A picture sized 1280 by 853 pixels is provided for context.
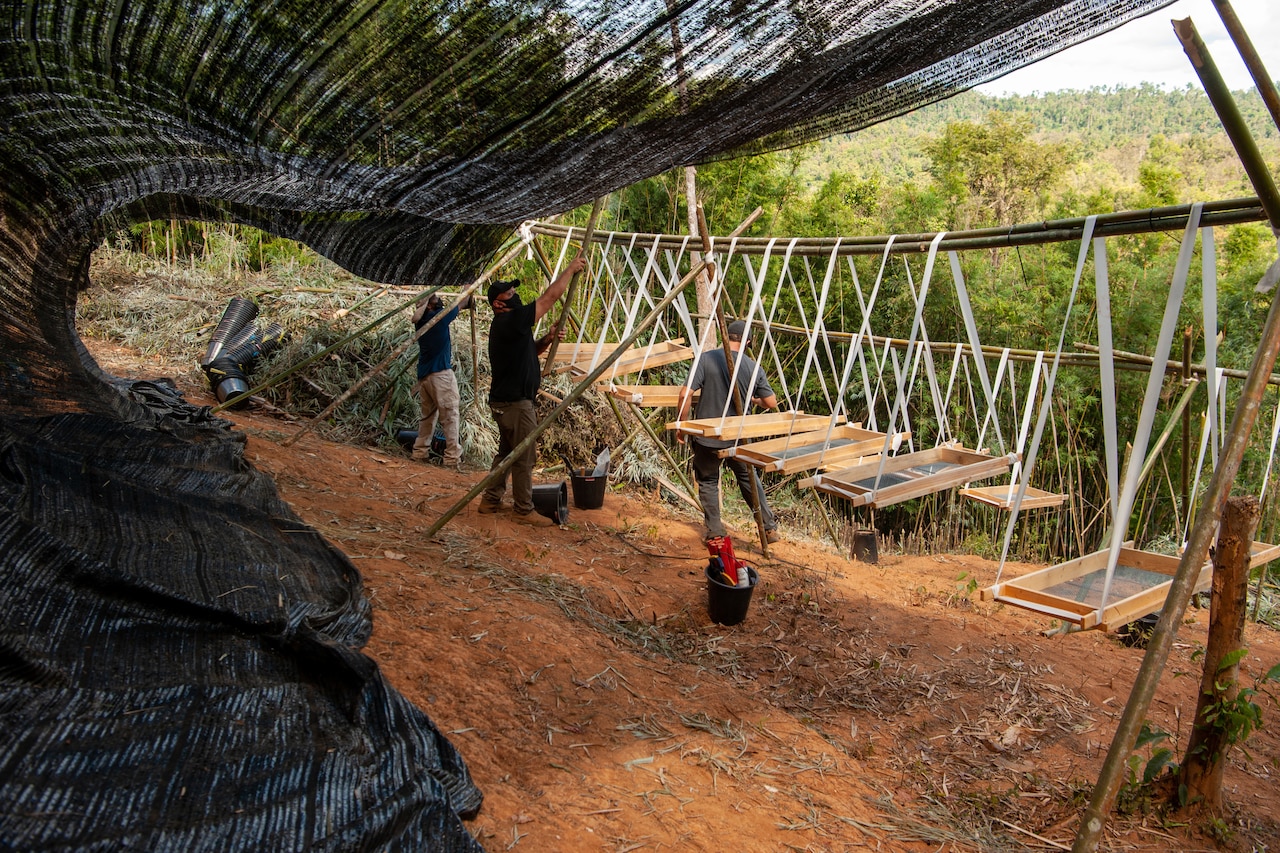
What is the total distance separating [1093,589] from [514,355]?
118 inches

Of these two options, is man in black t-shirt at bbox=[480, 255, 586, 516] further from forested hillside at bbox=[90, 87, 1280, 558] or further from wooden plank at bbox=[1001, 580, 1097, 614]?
wooden plank at bbox=[1001, 580, 1097, 614]

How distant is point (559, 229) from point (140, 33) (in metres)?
3.47

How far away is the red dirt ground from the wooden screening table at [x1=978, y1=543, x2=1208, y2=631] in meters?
0.66

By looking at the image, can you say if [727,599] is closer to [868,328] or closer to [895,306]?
[868,328]

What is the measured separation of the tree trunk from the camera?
234 centimetres

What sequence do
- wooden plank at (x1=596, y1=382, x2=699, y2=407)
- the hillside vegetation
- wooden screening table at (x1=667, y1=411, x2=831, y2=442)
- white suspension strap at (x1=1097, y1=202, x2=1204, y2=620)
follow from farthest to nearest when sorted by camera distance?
the hillside vegetation, wooden plank at (x1=596, y1=382, x2=699, y2=407), wooden screening table at (x1=667, y1=411, x2=831, y2=442), white suspension strap at (x1=1097, y1=202, x2=1204, y2=620)

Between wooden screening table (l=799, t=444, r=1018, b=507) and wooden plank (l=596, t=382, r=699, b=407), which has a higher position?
wooden plank (l=596, t=382, r=699, b=407)

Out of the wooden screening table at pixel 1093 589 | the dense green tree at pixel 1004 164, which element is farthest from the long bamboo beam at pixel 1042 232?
the dense green tree at pixel 1004 164

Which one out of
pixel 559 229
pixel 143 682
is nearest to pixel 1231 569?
pixel 143 682

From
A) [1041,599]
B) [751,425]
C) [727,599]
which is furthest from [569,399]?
[1041,599]

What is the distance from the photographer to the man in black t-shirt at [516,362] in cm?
442

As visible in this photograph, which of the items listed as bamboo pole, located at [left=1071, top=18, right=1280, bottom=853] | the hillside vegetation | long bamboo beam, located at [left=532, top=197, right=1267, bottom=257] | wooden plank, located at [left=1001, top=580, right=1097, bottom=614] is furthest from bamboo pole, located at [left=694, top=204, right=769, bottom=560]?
bamboo pole, located at [left=1071, top=18, right=1280, bottom=853]

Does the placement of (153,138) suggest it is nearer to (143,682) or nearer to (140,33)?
(140,33)

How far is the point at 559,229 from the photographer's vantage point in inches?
200
